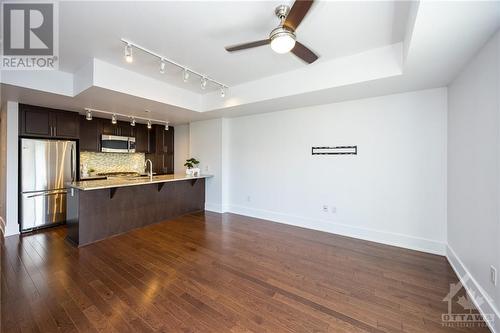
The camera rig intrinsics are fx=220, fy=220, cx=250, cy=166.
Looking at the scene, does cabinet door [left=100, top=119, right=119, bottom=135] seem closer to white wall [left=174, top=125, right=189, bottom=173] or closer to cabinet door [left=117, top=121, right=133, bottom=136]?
cabinet door [left=117, top=121, right=133, bottom=136]

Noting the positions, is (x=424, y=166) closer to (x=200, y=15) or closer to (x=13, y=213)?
(x=200, y=15)

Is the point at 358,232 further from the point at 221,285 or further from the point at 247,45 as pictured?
the point at 247,45

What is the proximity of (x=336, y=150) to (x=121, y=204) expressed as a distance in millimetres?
3886

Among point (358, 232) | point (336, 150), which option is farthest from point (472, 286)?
point (336, 150)

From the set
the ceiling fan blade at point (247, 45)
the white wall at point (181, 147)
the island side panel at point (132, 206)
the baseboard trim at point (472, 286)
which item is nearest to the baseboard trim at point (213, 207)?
the island side panel at point (132, 206)

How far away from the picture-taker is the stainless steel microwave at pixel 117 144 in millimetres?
5354

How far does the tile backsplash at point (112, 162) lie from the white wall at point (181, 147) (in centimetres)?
95

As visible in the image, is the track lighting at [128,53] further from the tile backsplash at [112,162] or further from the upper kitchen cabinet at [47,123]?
the tile backsplash at [112,162]

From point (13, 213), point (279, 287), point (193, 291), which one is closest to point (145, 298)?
point (193, 291)

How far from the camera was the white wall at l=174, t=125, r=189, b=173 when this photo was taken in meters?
6.41

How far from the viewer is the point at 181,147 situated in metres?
6.56

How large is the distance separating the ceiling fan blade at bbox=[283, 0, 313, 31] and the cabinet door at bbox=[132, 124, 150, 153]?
5477 mm

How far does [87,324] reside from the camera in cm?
173

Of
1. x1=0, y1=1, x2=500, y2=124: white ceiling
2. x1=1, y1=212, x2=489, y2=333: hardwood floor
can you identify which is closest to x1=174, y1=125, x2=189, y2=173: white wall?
x1=0, y1=1, x2=500, y2=124: white ceiling
